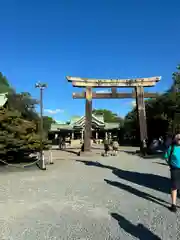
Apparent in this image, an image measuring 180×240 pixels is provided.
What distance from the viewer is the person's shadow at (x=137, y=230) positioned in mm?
4753

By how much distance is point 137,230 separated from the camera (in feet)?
16.8

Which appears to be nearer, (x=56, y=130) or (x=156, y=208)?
(x=156, y=208)

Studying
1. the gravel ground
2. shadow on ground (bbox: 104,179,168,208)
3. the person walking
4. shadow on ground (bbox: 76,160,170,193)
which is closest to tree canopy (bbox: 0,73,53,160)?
the gravel ground

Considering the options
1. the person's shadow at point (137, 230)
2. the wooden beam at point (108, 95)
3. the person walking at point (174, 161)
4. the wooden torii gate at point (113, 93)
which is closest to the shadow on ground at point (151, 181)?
the person walking at point (174, 161)

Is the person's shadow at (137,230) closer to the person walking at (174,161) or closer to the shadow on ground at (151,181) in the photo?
the person walking at (174,161)

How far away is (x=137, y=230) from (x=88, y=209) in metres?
1.76

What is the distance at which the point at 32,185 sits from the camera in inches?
393

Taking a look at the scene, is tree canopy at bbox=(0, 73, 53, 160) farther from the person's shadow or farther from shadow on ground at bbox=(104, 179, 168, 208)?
the person's shadow

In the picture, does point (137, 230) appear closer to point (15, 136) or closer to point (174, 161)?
point (174, 161)

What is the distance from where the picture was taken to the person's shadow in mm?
4753

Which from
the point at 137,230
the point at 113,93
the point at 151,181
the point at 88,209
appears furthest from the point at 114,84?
the point at 137,230

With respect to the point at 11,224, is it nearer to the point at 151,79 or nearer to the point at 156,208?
the point at 156,208

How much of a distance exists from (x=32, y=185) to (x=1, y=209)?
314cm

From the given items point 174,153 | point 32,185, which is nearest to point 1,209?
point 32,185
